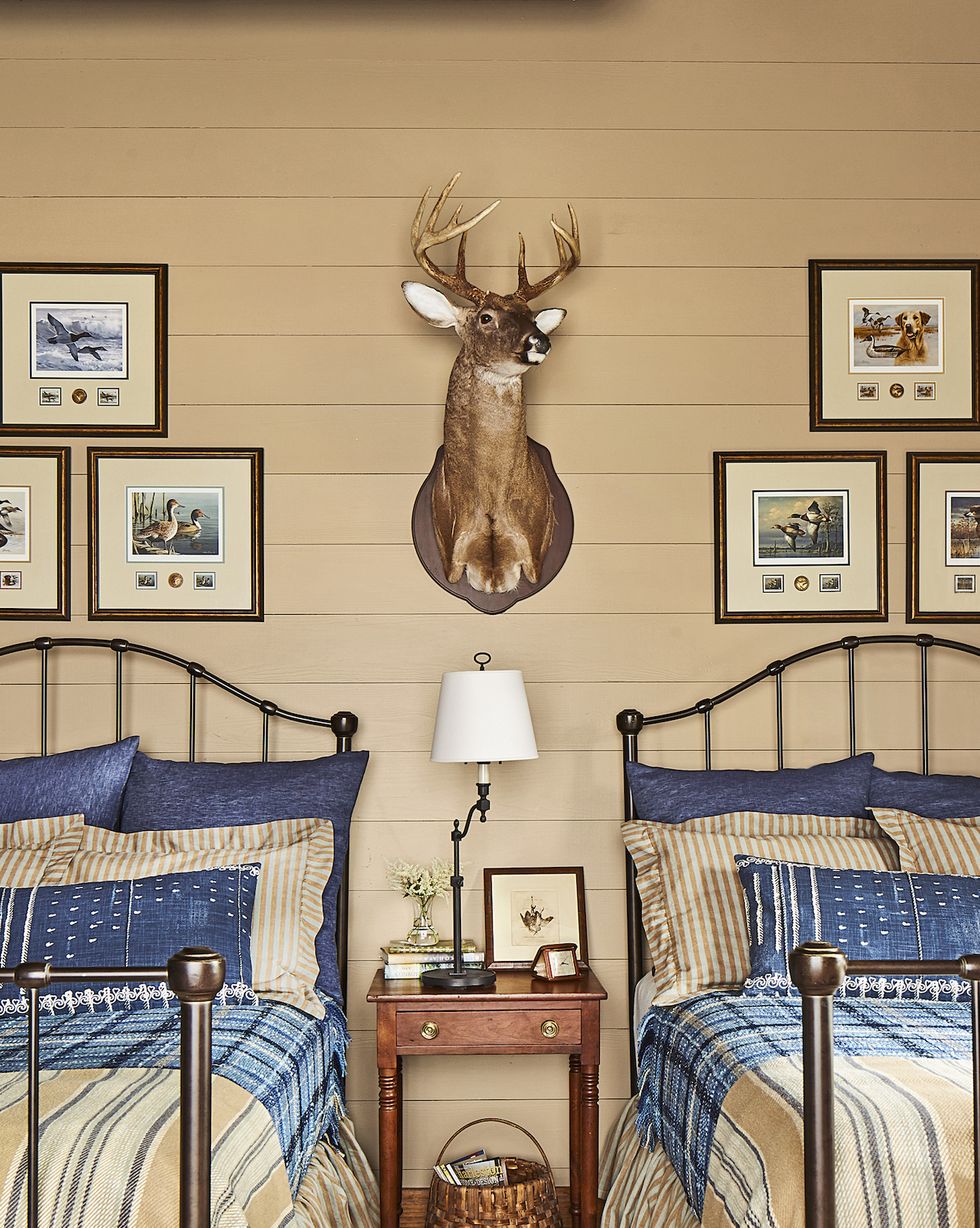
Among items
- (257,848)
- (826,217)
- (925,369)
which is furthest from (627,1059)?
(826,217)

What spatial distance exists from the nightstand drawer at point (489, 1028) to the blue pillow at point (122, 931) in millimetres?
450

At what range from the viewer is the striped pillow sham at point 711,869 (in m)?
2.63

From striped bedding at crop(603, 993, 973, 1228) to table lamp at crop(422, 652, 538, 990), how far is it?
50 centimetres

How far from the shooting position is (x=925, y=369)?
325cm

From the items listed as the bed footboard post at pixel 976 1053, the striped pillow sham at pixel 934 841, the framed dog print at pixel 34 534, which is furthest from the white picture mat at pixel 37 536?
the bed footboard post at pixel 976 1053

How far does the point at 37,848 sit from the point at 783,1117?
1.70 meters

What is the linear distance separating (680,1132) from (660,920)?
0.56 meters

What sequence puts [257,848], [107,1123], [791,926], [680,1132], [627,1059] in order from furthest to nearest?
[627,1059] → [257,848] → [791,926] → [680,1132] → [107,1123]

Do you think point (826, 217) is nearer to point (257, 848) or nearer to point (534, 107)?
point (534, 107)

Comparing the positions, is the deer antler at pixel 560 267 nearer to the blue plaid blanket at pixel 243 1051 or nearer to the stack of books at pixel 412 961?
the stack of books at pixel 412 961

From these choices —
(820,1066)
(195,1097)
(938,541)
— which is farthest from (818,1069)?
(938,541)

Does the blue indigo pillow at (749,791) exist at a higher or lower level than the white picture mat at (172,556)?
lower

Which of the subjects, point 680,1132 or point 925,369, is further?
point 925,369

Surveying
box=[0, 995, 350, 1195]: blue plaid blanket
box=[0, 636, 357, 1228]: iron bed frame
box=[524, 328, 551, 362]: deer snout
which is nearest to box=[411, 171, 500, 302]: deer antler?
box=[524, 328, 551, 362]: deer snout
